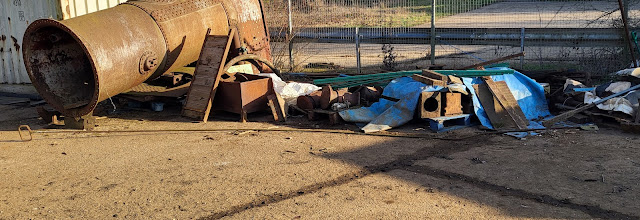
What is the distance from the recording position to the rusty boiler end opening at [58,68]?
8.79 meters

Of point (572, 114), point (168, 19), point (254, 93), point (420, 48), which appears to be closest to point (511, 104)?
point (572, 114)

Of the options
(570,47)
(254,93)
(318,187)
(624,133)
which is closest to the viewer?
(318,187)

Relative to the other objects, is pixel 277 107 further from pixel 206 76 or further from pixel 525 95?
pixel 525 95

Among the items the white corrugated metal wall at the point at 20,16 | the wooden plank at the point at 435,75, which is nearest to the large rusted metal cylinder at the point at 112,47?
the white corrugated metal wall at the point at 20,16

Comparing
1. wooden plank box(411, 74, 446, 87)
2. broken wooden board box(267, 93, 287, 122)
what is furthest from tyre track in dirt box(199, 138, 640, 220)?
broken wooden board box(267, 93, 287, 122)

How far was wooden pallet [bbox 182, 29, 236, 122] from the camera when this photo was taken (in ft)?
30.0

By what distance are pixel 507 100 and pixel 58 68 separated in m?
6.53

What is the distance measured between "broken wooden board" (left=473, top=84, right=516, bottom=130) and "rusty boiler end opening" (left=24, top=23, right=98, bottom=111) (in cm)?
540

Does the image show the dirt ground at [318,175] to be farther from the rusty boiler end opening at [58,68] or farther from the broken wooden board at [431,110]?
the rusty boiler end opening at [58,68]

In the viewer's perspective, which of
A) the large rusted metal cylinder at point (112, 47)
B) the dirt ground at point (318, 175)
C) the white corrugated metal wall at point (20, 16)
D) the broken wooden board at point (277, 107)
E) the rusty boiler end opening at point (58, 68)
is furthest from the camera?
the white corrugated metal wall at point (20, 16)

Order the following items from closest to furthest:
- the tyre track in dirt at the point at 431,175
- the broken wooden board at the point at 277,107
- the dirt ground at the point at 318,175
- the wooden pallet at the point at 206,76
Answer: the tyre track in dirt at the point at 431,175 < the dirt ground at the point at 318,175 < the broken wooden board at the point at 277,107 < the wooden pallet at the point at 206,76

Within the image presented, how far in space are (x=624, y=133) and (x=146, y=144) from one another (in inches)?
236

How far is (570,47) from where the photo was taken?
38.4 ft

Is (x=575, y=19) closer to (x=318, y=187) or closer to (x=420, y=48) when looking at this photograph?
(x=420, y=48)
